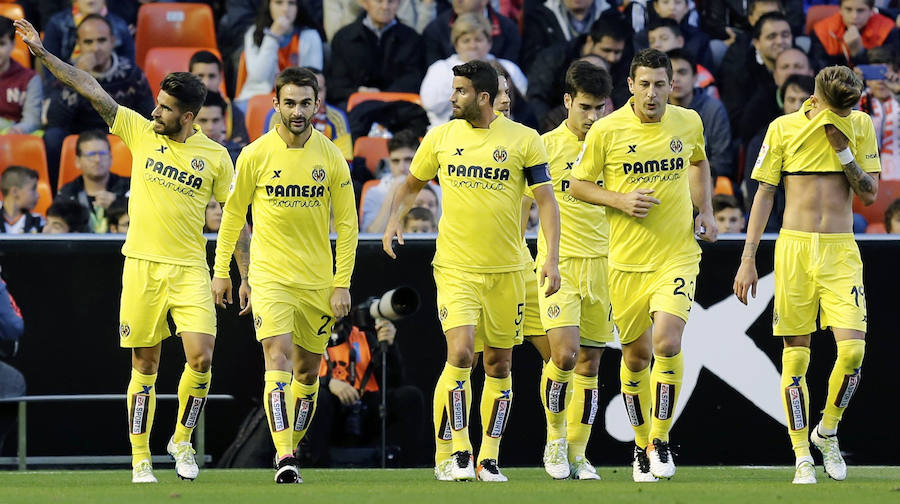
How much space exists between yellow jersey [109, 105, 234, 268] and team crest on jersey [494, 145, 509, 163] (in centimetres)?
185

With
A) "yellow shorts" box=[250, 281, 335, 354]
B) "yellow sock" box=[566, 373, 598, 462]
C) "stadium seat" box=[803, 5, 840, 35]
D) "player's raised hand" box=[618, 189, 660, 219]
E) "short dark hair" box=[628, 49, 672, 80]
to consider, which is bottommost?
"yellow sock" box=[566, 373, 598, 462]

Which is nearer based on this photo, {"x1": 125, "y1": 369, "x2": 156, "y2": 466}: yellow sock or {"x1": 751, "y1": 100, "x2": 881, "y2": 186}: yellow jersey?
{"x1": 751, "y1": 100, "x2": 881, "y2": 186}: yellow jersey

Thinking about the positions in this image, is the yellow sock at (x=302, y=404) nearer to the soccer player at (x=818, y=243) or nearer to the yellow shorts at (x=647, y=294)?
the yellow shorts at (x=647, y=294)

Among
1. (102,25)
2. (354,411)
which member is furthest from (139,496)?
(102,25)

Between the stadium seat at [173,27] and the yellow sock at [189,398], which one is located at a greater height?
the stadium seat at [173,27]

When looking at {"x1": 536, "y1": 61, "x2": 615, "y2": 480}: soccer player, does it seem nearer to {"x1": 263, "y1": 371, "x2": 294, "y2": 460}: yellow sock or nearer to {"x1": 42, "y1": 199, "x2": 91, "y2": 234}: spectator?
{"x1": 263, "y1": 371, "x2": 294, "y2": 460}: yellow sock

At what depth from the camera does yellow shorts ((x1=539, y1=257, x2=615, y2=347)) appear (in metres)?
10.3

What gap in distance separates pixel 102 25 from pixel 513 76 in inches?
161

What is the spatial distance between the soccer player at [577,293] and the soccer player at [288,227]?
1.46m

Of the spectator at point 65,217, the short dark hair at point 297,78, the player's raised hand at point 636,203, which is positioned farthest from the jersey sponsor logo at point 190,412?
the spectator at point 65,217

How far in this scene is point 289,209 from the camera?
993cm

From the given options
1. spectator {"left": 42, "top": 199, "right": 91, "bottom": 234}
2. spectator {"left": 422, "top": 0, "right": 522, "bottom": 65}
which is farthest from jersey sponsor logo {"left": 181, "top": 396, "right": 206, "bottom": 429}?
spectator {"left": 422, "top": 0, "right": 522, "bottom": 65}

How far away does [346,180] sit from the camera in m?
10.0

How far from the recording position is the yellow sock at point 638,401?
33.5ft
